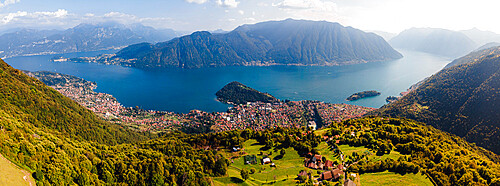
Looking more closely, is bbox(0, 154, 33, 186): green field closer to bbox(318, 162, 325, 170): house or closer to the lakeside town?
bbox(318, 162, 325, 170): house

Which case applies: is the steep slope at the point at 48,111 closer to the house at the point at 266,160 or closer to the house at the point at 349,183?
the house at the point at 266,160

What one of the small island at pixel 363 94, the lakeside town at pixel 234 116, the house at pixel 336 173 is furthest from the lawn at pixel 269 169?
the small island at pixel 363 94

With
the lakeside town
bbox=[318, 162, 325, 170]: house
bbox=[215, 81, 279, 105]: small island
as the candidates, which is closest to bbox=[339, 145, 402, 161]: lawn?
bbox=[318, 162, 325, 170]: house

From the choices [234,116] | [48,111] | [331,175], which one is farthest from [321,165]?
[234,116]

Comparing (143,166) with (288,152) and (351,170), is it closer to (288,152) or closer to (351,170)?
(288,152)

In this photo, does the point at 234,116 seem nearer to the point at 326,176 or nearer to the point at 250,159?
the point at 250,159

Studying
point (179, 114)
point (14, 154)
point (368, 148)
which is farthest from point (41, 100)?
point (368, 148)
